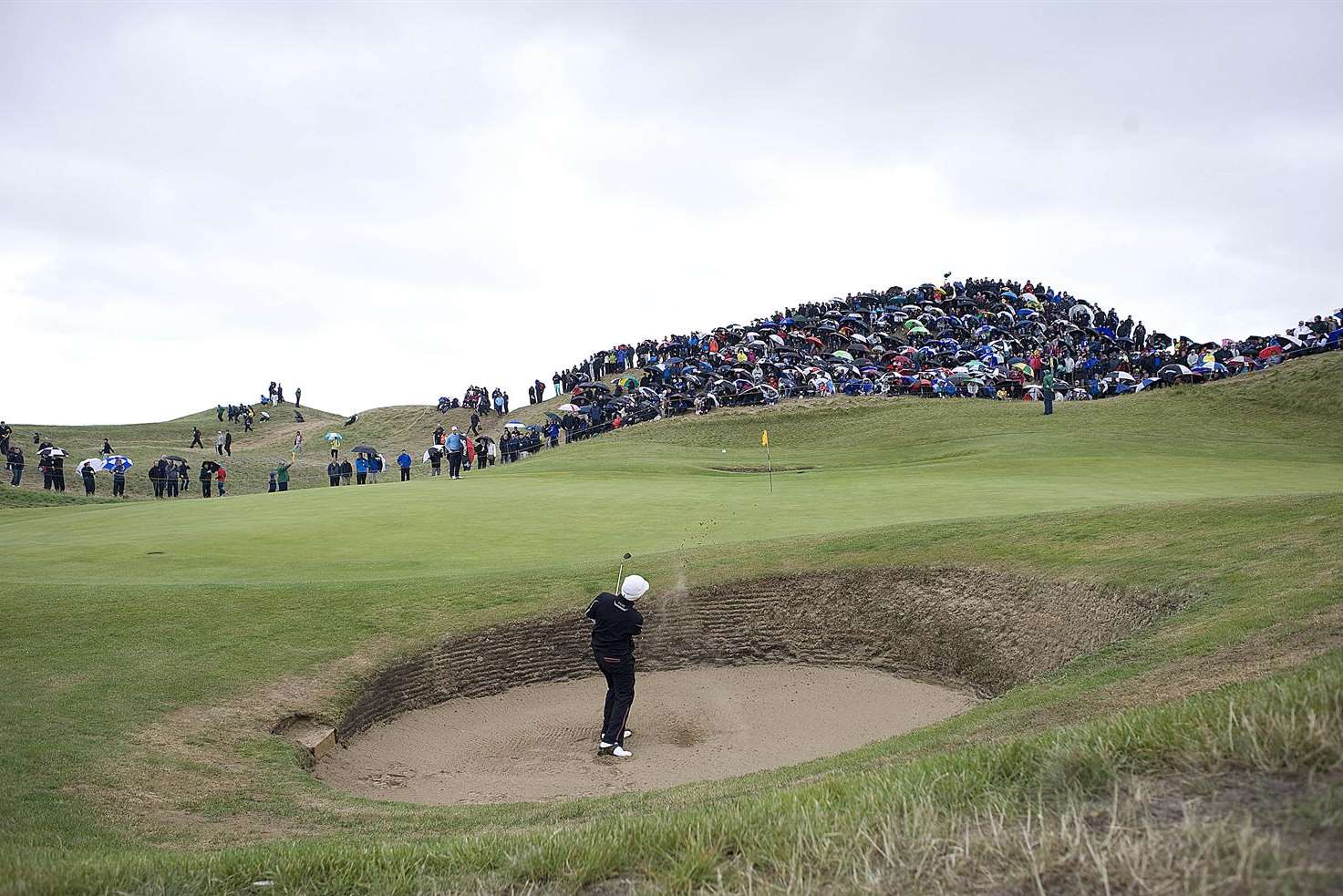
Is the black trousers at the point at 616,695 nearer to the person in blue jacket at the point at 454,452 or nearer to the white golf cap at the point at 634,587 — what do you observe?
the white golf cap at the point at 634,587

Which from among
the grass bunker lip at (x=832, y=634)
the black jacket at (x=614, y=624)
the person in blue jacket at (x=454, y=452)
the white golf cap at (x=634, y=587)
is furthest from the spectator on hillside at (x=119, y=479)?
the white golf cap at (x=634, y=587)

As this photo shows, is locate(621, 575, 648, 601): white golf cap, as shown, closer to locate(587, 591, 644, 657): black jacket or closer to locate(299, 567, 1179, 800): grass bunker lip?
locate(587, 591, 644, 657): black jacket

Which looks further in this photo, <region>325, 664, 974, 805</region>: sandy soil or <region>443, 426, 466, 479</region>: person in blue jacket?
<region>443, 426, 466, 479</region>: person in blue jacket

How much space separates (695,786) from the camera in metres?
10.2

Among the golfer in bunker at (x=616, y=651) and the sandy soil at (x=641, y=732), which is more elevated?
the golfer in bunker at (x=616, y=651)

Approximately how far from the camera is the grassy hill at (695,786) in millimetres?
5012

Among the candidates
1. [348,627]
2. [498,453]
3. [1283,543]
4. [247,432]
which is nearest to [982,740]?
[1283,543]

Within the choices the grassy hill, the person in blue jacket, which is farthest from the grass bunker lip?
the person in blue jacket

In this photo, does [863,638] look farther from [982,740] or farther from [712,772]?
[982,740]

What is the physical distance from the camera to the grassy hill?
16.4ft

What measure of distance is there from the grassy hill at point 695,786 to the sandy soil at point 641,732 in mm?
1192

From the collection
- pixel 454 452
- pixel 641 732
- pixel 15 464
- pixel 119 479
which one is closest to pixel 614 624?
pixel 641 732

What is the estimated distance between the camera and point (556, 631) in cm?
1593

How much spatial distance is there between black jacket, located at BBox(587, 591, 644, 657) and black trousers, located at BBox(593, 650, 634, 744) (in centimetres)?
9
